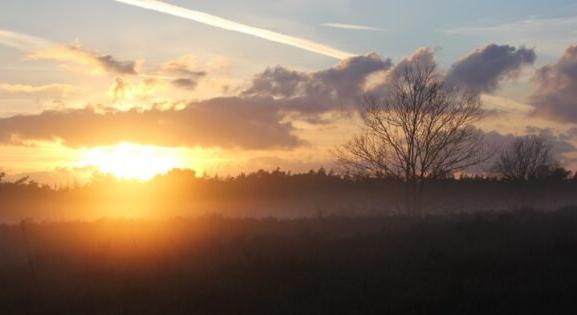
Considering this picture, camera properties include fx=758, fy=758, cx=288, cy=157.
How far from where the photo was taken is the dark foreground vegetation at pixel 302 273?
49.3 ft

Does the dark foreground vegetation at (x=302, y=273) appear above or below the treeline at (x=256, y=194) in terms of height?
below

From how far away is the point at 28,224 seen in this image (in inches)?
1315

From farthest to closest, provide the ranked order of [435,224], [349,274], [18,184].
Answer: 1. [18,184]
2. [435,224]
3. [349,274]

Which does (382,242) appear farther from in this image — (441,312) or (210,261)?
(441,312)

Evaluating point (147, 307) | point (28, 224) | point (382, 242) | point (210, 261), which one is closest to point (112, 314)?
point (147, 307)

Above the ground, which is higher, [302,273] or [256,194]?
[256,194]

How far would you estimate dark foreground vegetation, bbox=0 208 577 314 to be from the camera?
49.3 feet

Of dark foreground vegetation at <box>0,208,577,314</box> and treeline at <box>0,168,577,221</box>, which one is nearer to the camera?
dark foreground vegetation at <box>0,208,577,314</box>

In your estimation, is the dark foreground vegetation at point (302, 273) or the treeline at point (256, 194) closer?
the dark foreground vegetation at point (302, 273)

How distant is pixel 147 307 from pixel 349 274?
5009mm

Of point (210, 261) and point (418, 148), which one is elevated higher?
point (418, 148)

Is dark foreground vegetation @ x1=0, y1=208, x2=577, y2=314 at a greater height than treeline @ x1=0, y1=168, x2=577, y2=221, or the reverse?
treeline @ x1=0, y1=168, x2=577, y2=221

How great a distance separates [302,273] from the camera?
1784 cm

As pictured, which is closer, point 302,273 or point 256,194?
point 302,273
